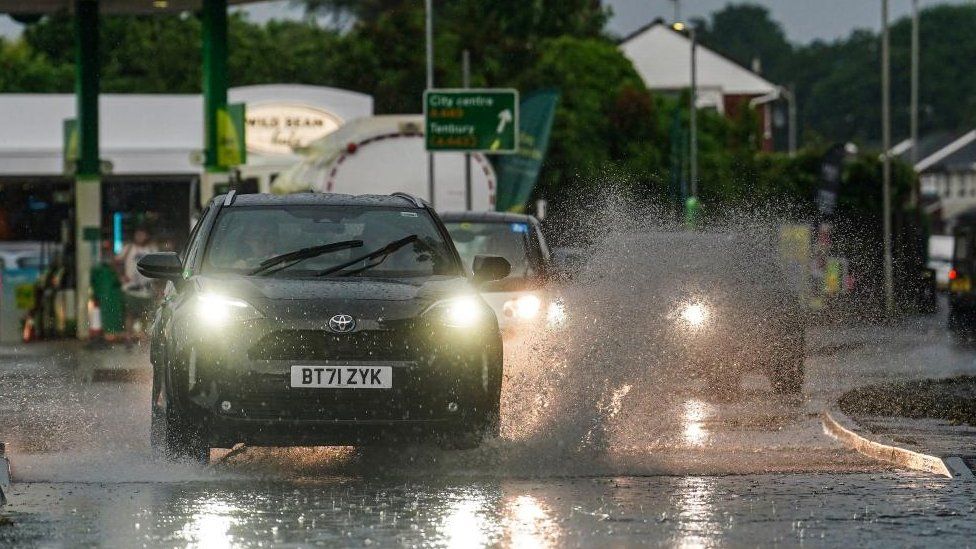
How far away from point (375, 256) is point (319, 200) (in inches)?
26.0

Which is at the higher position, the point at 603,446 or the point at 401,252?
the point at 401,252

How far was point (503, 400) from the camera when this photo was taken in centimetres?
1455

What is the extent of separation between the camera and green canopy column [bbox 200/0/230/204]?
95.5 ft

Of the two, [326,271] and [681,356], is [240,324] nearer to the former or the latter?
[326,271]

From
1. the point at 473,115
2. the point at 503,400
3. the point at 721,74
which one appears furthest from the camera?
the point at 721,74

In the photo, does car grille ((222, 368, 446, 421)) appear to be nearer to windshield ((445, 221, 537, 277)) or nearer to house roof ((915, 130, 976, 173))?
windshield ((445, 221, 537, 277))

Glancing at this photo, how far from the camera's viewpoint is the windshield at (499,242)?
17.6m

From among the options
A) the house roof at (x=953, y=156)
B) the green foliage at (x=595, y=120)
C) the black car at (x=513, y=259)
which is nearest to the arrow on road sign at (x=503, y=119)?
the black car at (x=513, y=259)

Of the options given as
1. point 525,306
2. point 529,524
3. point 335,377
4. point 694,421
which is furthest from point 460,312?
point 525,306

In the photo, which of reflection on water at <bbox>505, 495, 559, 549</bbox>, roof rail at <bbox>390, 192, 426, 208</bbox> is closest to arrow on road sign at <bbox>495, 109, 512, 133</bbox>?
roof rail at <bbox>390, 192, 426, 208</bbox>

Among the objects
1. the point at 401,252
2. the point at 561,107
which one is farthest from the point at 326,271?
the point at 561,107

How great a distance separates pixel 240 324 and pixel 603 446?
8.44 ft

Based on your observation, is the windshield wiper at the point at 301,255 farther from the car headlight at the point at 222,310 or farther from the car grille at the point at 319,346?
the car grille at the point at 319,346

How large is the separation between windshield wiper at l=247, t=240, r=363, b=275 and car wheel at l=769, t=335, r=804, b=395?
649 cm
